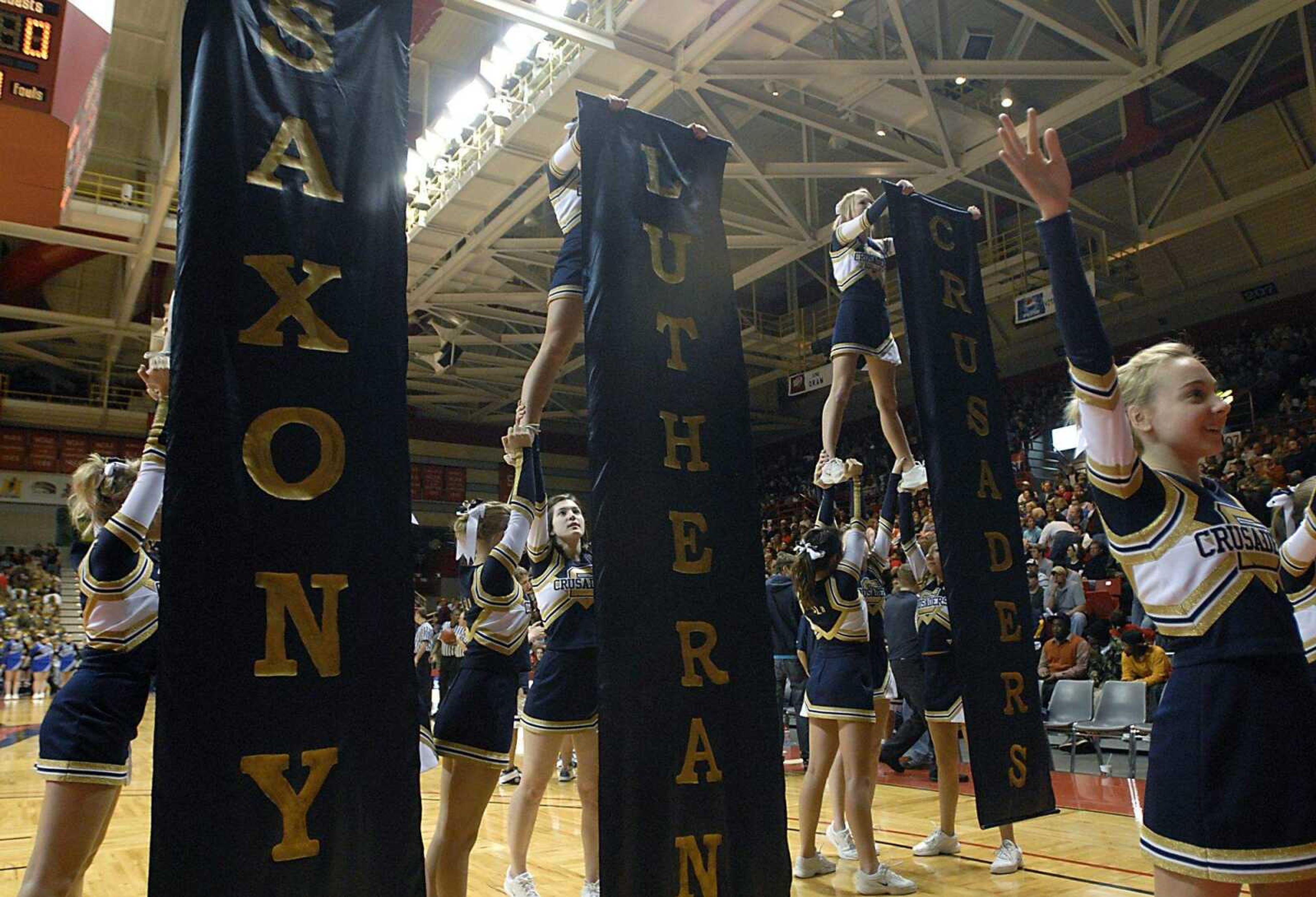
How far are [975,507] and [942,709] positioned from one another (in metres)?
1.84

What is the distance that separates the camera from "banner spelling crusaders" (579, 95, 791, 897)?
277cm

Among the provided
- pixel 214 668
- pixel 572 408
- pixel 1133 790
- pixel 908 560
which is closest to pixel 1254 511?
pixel 1133 790

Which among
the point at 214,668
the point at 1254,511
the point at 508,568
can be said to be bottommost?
the point at 214,668

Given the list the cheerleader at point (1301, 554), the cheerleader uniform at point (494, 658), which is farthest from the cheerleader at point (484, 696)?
the cheerleader at point (1301, 554)

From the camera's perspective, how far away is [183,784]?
2076 millimetres

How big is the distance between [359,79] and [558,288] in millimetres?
1311

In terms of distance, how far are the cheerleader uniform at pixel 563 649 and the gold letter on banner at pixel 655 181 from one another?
4.65ft

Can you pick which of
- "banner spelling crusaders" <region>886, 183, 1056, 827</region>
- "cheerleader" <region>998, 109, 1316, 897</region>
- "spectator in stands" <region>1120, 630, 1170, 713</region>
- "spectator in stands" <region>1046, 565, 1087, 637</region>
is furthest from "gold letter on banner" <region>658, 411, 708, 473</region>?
"spectator in stands" <region>1046, 565, 1087, 637</region>

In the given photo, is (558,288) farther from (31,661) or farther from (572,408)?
→ (572,408)

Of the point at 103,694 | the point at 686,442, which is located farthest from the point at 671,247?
the point at 103,694

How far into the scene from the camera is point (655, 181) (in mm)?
3273

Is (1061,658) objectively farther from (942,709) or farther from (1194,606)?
(1194,606)

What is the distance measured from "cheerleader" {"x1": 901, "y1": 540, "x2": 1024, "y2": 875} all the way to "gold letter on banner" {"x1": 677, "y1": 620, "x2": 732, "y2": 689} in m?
2.17

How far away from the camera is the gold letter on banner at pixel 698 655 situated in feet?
9.48
